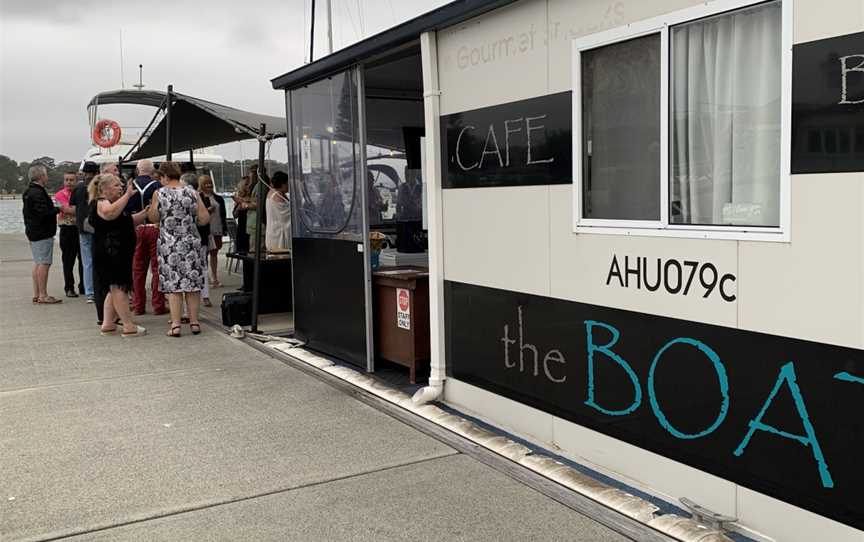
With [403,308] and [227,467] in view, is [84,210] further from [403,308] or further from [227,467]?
[227,467]

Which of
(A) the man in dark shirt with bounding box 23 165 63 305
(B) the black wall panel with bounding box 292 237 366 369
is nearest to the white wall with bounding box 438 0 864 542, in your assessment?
(B) the black wall panel with bounding box 292 237 366 369

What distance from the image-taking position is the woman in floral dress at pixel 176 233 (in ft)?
23.6

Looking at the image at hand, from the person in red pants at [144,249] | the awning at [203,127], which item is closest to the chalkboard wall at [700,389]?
the awning at [203,127]

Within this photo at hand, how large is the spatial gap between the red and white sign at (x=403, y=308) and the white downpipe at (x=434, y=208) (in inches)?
21.5

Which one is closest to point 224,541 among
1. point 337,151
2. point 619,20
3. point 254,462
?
Answer: point 254,462

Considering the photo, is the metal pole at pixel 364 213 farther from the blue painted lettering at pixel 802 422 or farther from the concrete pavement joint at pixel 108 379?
the blue painted lettering at pixel 802 422

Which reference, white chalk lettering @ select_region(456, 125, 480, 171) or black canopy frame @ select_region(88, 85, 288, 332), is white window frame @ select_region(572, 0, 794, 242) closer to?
white chalk lettering @ select_region(456, 125, 480, 171)

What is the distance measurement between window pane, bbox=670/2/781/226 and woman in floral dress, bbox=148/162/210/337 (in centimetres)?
508

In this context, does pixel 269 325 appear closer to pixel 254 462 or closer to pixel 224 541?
pixel 254 462

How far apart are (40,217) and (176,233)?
3.19 m

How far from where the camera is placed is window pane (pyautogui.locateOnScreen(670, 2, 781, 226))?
3031 mm

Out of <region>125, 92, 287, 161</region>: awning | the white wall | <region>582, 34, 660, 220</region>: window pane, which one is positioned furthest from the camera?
<region>125, 92, 287, 161</region>: awning

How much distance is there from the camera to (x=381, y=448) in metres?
4.32

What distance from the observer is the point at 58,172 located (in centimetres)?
1120
